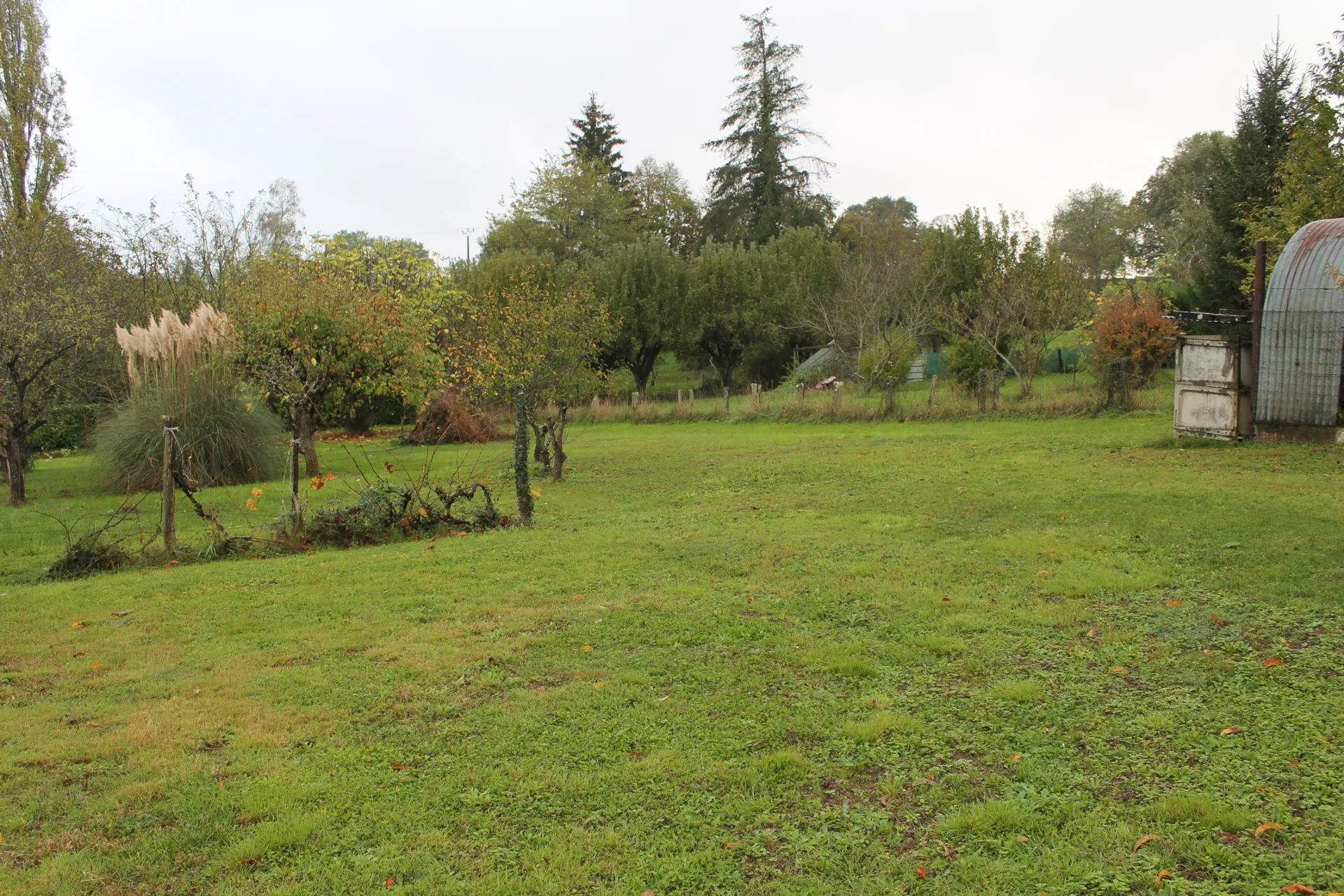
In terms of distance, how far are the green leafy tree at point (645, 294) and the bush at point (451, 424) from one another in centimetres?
1011

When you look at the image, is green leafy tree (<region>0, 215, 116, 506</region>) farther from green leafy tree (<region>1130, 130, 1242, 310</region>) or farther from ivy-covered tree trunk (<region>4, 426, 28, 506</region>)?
green leafy tree (<region>1130, 130, 1242, 310</region>)

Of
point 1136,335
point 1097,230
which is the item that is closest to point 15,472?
point 1136,335

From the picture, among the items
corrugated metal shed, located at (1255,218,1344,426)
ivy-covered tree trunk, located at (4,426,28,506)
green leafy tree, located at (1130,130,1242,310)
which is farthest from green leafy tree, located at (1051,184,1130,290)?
ivy-covered tree trunk, located at (4,426,28,506)

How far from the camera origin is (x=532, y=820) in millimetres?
3635

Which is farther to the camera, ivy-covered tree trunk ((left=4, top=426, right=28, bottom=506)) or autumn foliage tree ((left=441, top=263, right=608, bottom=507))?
autumn foliage tree ((left=441, top=263, right=608, bottom=507))

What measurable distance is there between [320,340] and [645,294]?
18.7m

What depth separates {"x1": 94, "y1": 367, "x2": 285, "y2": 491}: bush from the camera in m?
13.0

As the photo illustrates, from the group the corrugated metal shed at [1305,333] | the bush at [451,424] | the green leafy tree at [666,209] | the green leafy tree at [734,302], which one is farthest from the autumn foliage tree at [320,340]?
the green leafy tree at [666,209]

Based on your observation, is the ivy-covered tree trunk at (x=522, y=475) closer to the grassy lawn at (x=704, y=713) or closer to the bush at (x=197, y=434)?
the grassy lawn at (x=704, y=713)

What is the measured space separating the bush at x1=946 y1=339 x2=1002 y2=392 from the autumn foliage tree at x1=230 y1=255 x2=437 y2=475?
13.8m

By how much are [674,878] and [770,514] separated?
24.2 ft

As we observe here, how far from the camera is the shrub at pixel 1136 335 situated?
816 inches

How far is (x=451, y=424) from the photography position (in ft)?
70.1

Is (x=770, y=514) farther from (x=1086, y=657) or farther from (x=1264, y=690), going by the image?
(x=1264, y=690)
